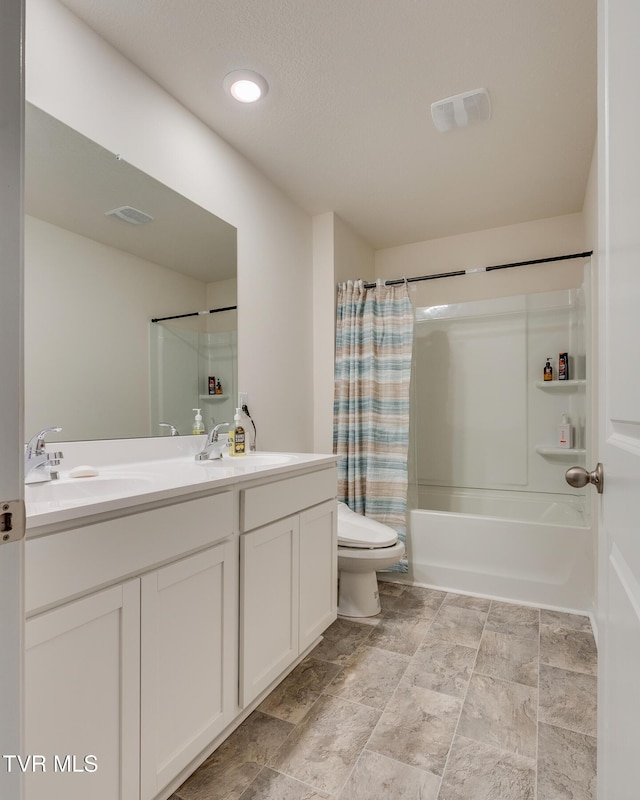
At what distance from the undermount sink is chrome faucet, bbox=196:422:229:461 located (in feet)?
1.48

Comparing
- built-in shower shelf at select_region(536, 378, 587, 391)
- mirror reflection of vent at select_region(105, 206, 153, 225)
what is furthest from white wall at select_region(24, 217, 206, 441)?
built-in shower shelf at select_region(536, 378, 587, 391)

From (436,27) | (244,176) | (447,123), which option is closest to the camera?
(436,27)

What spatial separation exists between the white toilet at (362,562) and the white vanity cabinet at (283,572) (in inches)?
8.0

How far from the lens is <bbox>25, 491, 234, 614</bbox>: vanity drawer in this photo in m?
0.88

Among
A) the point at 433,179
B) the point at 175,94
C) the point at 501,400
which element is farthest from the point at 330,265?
the point at 501,400

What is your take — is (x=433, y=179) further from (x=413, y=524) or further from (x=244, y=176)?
(x=413, y=524)

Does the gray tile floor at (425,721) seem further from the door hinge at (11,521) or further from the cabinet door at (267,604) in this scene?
the door hinge at (11,521)

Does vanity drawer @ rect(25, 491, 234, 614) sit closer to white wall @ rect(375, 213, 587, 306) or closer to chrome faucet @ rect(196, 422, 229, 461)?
chrome faucet @ rect(196, 422, 229, 461)

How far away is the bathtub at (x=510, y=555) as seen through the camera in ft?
7.89

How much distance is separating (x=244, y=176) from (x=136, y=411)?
1.41 meters

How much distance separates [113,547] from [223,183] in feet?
6.09

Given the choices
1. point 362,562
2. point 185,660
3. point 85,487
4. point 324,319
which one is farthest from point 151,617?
point 324,319

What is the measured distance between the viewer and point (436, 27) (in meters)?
1.61

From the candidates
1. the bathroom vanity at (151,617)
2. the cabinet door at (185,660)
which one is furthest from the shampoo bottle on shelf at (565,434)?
the cabinet door at (185,660)
